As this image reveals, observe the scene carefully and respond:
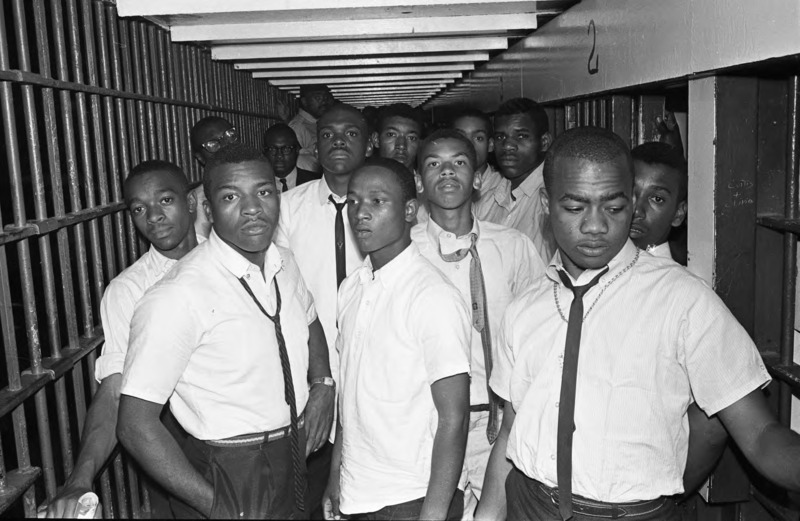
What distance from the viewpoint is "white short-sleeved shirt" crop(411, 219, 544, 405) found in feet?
10.6

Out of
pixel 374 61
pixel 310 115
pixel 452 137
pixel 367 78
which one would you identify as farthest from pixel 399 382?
pixel 310 115

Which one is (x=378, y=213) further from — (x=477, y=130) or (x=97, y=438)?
(x=477, y=130)

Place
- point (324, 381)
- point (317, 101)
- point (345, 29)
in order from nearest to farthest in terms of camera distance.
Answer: point (324, 381) → point (345, 29) → point (317, 101)

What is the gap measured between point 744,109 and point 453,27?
2.86 meters

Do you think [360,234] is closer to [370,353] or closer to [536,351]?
[370,353]

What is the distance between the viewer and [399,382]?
246 centimetres

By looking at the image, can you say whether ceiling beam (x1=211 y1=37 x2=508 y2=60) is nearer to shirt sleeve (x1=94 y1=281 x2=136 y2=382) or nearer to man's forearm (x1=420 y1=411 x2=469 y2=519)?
shirt sleeve (x1=94 y1=281 x2=136 y2=382)

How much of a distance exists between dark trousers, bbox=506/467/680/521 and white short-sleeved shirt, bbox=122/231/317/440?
2.75 feet

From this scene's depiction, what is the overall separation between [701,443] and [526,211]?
8.72ft

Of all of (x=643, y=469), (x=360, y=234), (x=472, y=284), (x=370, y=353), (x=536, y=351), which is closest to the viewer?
(x=643, y=469)

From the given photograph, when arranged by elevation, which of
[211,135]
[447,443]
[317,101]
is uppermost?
[317,101]

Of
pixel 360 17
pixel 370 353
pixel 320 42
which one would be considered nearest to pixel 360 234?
pixel 370 353

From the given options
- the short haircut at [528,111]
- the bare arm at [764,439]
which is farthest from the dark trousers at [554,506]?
the short haircut at [528,111]

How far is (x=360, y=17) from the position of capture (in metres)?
5.29
